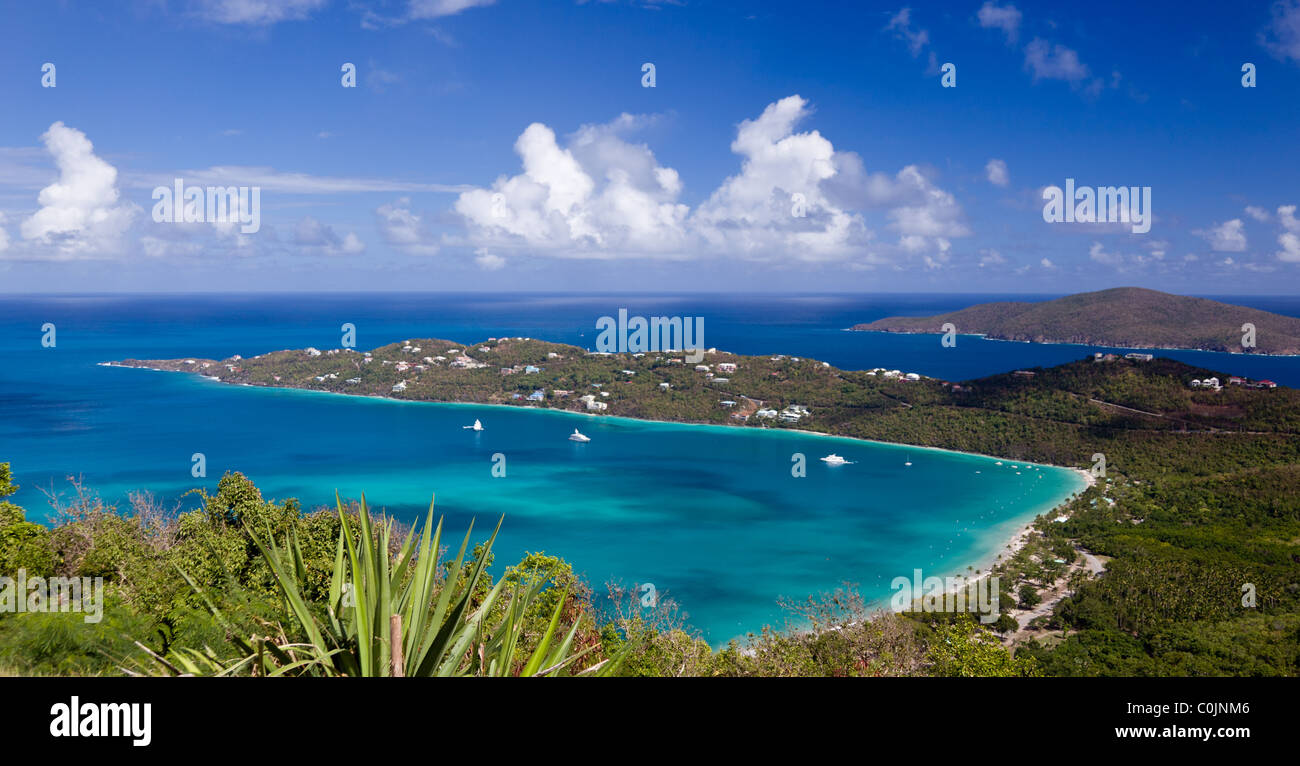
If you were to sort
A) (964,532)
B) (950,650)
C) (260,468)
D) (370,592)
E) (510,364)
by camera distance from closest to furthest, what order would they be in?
(370,592), (950,650), (964,532), (260,468), (510,364)

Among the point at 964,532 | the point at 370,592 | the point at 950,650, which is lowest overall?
the point at 964,532

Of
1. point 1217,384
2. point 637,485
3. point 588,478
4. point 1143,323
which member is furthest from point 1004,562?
point 1143,323

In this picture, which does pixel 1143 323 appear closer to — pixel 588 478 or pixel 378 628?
pixel 588 478

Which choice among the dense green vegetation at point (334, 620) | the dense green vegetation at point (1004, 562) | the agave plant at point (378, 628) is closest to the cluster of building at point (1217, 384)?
the dense green vegetation at point (1004, 562)

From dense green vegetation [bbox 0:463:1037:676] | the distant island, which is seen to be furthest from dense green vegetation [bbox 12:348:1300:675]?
the distant island

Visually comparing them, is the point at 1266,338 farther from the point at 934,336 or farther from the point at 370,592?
the point at 370,592

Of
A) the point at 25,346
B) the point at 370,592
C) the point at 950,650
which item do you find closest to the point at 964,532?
the point at 950,650
